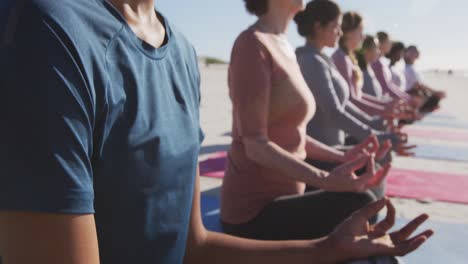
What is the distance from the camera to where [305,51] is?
2943 mm

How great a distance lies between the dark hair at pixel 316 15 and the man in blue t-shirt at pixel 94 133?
214 centimetres

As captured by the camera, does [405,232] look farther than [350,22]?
No

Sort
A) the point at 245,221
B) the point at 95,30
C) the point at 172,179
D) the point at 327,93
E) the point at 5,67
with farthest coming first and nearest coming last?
the point at 327,93, the point at 245,221, the point at 172,179, the point at 95,30, the point at 5,67

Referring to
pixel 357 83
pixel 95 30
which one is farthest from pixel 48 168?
pixel 357 83

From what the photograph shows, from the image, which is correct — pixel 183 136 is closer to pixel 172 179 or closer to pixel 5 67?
pixel 172 179

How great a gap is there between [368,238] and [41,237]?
954 mm

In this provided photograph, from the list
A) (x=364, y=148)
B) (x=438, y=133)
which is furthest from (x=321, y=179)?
(x=438, y=133)

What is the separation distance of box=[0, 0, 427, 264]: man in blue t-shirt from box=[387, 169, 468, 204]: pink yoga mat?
148 inches

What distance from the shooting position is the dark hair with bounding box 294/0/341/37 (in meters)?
3.04

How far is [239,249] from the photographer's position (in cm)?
124

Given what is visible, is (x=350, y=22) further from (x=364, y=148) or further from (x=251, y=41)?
(x=251, y=41)

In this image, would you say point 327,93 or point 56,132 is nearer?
point 56,132

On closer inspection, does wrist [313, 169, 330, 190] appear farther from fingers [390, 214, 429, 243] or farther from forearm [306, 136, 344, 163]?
forearm [306, 136, 344, 163]

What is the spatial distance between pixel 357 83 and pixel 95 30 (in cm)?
438
